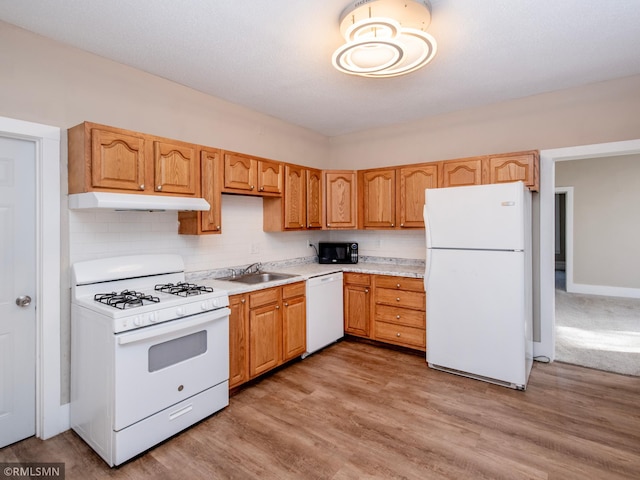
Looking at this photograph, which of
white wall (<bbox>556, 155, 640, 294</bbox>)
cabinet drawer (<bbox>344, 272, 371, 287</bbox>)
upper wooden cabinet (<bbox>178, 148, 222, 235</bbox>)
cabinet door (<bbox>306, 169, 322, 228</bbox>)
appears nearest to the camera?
upper wooden cabinet (<bbox>178, 148, 222, 235</bbox>)

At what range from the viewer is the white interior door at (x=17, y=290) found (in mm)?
2199

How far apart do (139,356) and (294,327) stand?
5.14 feet

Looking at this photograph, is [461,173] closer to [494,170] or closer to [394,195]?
[494,170]

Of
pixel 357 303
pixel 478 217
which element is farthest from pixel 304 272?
pixel 478 217

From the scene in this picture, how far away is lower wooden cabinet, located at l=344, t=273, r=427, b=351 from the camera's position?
140 inches

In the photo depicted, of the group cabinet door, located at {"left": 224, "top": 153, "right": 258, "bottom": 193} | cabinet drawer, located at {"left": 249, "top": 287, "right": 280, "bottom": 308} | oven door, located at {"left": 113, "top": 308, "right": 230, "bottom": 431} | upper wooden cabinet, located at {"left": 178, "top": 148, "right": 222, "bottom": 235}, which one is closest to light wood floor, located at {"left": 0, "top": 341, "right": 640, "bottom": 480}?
oven door, located at {"left": 113, "top": 308, "right": 230, "bottom": 431}

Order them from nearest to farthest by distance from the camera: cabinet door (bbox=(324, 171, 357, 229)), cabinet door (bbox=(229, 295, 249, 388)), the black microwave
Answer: cabinet door (bbox=(229, 295, 249, 388)) → cabinet door (bbox=(324, 171, 357, 229)) → the black microwave

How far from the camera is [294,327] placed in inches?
133

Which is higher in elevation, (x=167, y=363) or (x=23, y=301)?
(x=23, y=301)

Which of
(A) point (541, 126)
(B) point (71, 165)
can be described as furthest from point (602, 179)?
(B) point (71, 165)

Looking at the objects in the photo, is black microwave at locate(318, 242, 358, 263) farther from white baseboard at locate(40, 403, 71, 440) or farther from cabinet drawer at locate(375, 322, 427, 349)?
white baseboard at locate(40, 403, 71, 440)

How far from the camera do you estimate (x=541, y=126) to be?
3387 mm

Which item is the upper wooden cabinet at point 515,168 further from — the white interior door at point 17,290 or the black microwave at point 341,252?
the white interior door at point 17,290

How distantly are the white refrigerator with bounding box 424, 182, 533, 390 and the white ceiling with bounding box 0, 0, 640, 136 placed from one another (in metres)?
1.00
